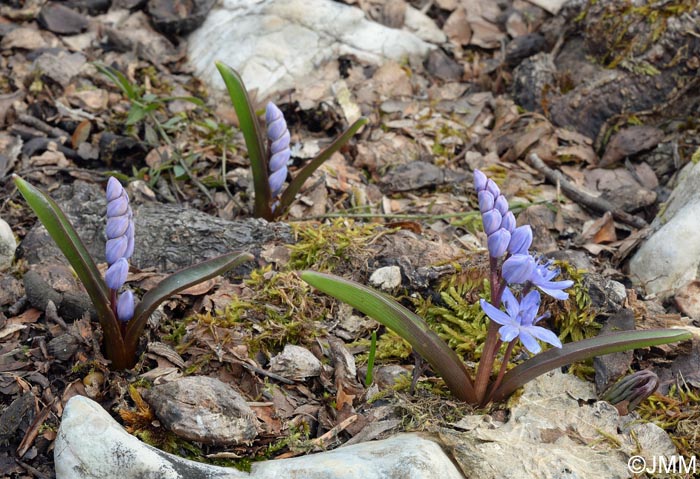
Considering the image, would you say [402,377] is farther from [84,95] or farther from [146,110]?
[84,95]

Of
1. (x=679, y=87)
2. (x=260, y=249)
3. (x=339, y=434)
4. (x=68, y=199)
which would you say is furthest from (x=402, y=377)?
(x=679, y=87)

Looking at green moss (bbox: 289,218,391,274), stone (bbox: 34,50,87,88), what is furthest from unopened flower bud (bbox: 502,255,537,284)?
stone (bbox: 34,50,87,88)

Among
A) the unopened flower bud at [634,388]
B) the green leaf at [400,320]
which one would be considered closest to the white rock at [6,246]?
the green leaf at [400,320]

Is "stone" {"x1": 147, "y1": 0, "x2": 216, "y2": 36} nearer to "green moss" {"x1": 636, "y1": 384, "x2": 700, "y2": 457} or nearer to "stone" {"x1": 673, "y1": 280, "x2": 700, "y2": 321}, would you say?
"stone" {"x1": 673, "y1": 280, "x2": 700, "y2": 321}

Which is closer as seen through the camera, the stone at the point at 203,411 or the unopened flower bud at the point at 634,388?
the stone at the point at 203,411

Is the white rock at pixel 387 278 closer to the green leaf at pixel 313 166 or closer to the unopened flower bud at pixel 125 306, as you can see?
the green leaf at pixel 313 166
